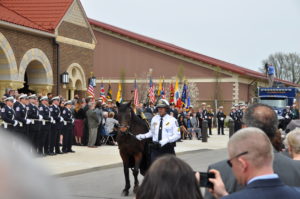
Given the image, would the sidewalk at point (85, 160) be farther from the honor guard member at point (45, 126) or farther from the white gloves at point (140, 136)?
the white gloves at point (140, 136)

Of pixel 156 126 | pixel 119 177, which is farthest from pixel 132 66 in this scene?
pixel 156 126

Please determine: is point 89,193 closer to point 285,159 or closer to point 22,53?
point 285,159

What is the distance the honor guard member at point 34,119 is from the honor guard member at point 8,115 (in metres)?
0.76

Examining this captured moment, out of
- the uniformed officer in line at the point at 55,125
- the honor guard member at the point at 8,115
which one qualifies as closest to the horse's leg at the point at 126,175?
the honor guard member at the point at 8,115

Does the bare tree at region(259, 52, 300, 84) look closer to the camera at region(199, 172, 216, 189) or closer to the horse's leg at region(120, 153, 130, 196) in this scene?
the horse's leg at region(120, 153, 130, 196)

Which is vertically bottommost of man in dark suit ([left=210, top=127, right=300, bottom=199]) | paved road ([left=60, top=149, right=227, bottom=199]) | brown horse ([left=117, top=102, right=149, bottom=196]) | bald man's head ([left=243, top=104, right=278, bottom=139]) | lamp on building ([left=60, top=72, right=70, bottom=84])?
paved road ([left=60, top=149, right=227, bottom=199])

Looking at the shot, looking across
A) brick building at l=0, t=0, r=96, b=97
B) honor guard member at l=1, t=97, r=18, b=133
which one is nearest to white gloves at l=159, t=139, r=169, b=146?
honor guard member at l=1, t=97, r=18, b=133

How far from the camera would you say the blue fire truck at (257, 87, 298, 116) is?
37.0 metres

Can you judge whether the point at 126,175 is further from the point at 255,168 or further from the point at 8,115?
the point at 255,168

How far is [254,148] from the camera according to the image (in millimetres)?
2912

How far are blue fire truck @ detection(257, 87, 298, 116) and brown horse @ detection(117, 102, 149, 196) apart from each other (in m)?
26.9

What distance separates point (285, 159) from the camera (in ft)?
13.5

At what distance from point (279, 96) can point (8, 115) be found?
25112 millimetres

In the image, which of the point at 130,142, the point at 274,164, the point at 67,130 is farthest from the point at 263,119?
the point at 67,130
